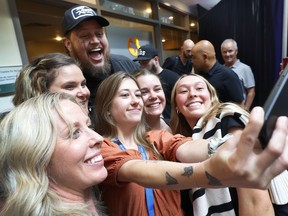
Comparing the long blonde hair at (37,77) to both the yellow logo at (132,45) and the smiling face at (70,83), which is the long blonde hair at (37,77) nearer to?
the smiling face at (70,83)

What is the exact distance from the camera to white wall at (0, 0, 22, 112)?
6.66ft

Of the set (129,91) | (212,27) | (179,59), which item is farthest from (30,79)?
(212,27)

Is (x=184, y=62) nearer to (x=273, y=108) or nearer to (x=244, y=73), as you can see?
(x=244, y=73)

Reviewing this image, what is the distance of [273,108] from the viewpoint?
0.43 metres

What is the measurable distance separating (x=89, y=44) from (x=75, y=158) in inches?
42.5

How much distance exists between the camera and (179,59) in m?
3.72

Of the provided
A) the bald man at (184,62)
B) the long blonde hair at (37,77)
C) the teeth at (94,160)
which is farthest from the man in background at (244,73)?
the teeth at (94,160)

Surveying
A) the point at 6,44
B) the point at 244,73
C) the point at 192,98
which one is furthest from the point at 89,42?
the point at 244,73

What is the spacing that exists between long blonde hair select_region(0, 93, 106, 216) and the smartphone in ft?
1.91

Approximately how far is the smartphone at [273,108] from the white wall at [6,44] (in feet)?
6.80

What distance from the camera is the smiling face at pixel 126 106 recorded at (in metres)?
1.25

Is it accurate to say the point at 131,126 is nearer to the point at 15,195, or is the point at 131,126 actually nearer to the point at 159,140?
the point at 159,140

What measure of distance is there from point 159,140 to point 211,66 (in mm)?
1489

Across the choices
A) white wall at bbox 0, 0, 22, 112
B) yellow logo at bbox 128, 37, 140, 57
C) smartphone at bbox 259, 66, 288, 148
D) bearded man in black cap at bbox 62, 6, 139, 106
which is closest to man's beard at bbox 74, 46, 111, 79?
bearded man in black cap at bbox 62, 6, 139, 106
